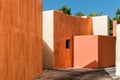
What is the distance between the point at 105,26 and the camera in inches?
947

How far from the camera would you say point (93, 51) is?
63.3 ft

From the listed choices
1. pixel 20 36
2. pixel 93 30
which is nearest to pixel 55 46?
pixel 93 30

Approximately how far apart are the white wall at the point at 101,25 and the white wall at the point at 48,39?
21.4 feet

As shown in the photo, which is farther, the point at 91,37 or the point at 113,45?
the point at 113,45

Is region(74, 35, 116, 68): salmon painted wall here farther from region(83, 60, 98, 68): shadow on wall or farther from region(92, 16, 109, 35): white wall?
region(92, 16, 109, 35): white wall

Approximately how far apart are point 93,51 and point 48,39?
3423mm

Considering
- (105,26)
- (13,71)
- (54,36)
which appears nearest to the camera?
(13,71)

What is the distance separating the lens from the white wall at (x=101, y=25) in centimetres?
2405

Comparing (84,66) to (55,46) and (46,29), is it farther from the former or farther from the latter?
(46,29)

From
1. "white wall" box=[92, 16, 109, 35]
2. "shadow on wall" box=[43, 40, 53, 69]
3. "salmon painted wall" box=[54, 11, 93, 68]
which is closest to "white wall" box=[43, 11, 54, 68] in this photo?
"shadow on wall" box=[43, 40, 53, 69]

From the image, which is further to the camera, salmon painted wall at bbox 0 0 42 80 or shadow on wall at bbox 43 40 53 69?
shadow on wall at bbox 43 40 53 69

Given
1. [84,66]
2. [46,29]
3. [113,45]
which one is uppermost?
[46,29]

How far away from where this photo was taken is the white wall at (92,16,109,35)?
24047 mm

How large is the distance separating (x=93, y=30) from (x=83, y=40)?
15.2 feet
